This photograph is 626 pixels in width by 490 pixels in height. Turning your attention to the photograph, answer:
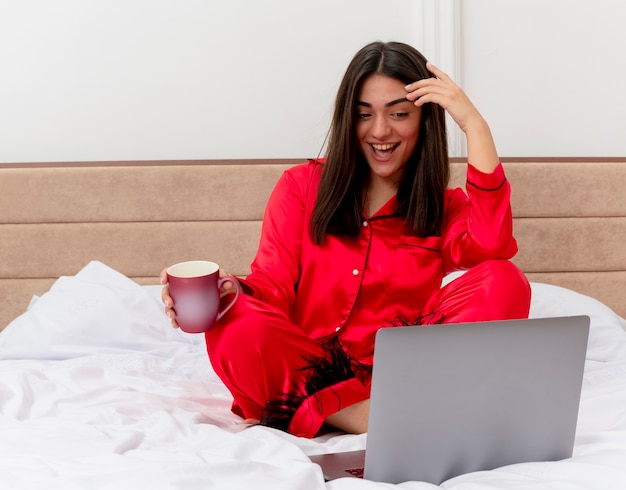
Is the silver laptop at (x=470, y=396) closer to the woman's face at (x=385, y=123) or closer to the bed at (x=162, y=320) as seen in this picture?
the bed at (x=162, y=320)

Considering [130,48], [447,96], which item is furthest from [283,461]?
[130,48]

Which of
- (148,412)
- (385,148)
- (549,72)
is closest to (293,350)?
(148,412)

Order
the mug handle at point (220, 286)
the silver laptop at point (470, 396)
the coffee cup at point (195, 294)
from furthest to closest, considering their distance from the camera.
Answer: the mug handle at point (220, 286), the coffee cup at point (195, 294), the silver laptop at point (470, 396)

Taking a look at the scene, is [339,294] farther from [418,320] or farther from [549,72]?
[549,72]

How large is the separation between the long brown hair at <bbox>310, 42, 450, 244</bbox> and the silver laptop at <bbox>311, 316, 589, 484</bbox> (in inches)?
26.8

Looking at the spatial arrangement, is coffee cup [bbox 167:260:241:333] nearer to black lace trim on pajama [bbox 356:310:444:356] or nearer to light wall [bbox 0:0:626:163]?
black lace trim on pajama [bbox 356:310:444:356]

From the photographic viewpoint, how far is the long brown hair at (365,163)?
1.80 m

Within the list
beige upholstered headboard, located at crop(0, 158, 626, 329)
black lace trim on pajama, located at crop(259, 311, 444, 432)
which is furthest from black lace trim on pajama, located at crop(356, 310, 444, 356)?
beige upholstered headboard, located at crop(0, 158, 626, 329)

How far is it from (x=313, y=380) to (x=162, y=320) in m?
0.72

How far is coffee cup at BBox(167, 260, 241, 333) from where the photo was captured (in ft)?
4.87

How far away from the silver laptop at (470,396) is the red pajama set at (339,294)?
358 millimetres

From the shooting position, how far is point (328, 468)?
1.32 meters

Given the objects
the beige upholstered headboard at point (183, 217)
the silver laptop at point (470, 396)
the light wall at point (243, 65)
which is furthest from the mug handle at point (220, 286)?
the light wall at point (243, 65)

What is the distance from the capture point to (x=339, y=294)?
1.85m
